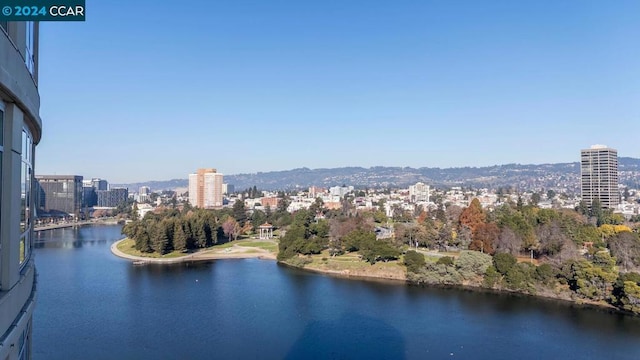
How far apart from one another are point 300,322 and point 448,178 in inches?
6170

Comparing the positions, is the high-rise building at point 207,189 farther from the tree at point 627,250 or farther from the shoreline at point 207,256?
the tree at point 627,250

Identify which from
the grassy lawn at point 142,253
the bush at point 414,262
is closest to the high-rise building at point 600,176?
the bush at point 414,262

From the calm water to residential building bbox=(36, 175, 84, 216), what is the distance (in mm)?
39681

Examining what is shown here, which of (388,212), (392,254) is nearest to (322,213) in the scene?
(388,212)

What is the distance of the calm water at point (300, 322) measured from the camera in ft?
38.2

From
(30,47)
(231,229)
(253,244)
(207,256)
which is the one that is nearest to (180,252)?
(207,256)

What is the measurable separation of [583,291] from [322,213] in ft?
101

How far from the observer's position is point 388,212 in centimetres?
5091

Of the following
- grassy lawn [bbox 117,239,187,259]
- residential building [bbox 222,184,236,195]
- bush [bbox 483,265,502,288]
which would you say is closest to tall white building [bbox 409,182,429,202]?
residential building [bbox 222,184,236,195]

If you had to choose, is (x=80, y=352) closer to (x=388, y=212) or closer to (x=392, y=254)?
(x=392, y=254)

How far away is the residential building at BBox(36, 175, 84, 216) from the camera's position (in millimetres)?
55531

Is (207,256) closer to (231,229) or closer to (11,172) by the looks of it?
(231,229)

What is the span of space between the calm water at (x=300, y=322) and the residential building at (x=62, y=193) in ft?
130

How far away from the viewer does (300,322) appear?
45.6 ft
